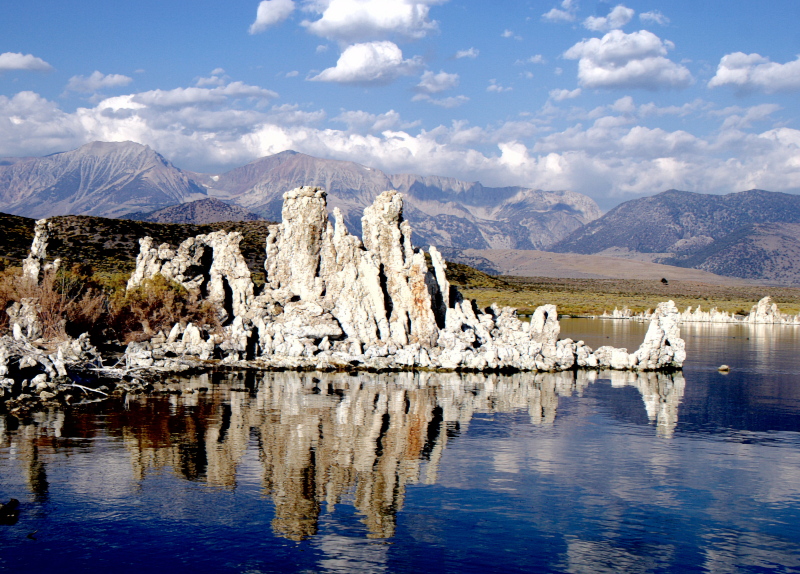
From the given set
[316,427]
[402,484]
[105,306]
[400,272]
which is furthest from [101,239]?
[402,484]

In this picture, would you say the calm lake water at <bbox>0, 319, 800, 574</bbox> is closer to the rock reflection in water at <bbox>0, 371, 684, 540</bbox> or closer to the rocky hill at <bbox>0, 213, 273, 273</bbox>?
the rock reflection in water at <bbox>0, 371, 684, 540</bbox>

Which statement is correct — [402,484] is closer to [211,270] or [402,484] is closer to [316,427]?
[316,427]

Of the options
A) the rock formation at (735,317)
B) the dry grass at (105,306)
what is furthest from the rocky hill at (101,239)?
the rock formation at (735,317)

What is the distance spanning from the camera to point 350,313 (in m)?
70.8

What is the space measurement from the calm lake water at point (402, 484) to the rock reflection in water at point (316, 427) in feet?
0.56

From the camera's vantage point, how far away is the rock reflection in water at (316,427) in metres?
32.3

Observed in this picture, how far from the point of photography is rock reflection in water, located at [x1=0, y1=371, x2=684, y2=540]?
32281mm

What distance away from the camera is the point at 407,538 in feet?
89.8

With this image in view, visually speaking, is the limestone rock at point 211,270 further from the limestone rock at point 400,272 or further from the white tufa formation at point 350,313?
the limestone rock at point 400,272

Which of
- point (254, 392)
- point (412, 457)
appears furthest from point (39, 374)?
point (412, 457)

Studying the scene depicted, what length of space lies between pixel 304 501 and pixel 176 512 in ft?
15.5

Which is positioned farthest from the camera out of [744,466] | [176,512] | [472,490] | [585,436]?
[585,436]

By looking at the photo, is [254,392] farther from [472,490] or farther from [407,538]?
[407,538]

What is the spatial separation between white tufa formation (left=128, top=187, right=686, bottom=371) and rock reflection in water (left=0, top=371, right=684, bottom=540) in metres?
3.97
